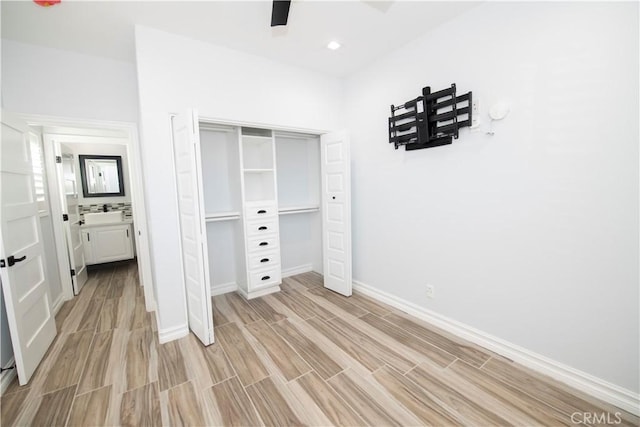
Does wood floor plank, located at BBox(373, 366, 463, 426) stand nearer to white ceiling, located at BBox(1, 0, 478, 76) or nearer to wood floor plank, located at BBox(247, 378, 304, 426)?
wood floor plank, located at BBox(247, 378, 304, 426)

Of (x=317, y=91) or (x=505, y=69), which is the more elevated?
(x=317, y=91)

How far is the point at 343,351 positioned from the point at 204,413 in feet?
3.54

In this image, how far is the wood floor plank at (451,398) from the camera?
1.52m

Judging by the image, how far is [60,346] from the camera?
91.7 inches

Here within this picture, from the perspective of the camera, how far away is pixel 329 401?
5.52 ft

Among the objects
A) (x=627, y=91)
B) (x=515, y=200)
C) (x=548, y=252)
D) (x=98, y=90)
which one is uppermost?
(x=98, y=90)

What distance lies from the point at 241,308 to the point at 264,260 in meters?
0.62

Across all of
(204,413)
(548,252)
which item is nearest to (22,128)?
(204,413)

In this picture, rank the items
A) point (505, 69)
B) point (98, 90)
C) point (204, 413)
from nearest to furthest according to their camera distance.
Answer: point (204, 413)
point (505, 69)
point (98, 90)

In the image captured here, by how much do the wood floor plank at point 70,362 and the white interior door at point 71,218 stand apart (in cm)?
140

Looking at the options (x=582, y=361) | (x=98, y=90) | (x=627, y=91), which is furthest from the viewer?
(x=98, y=90)

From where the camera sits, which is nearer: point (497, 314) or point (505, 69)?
point (505, 69)

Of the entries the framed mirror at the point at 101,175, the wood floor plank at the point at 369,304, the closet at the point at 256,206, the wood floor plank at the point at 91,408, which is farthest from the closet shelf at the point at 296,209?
the framed mirror at the point at 101,175

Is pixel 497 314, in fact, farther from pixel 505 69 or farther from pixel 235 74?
pixel 235 74
